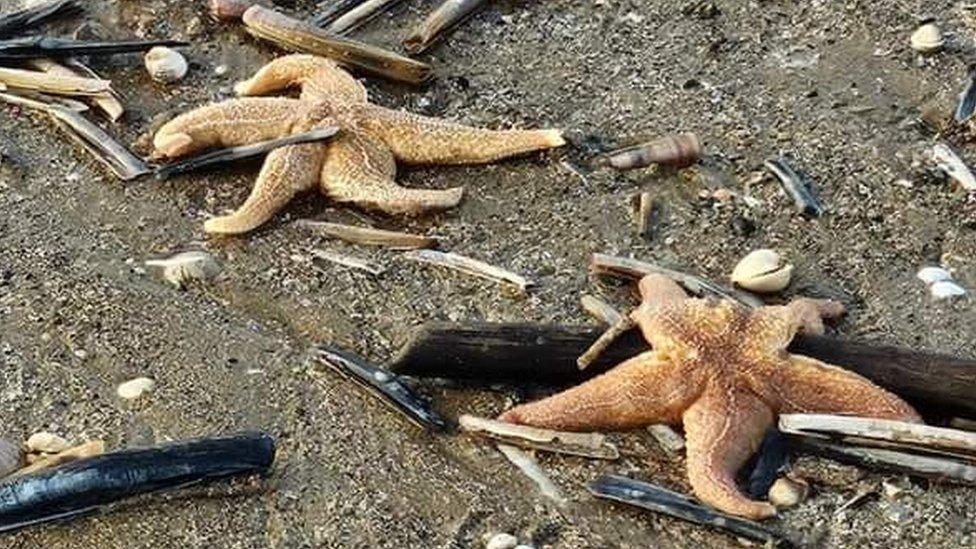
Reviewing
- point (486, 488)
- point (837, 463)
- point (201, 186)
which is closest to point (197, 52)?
point (201, 186)

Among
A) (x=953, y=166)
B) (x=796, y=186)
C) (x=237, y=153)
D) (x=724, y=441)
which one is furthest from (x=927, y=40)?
(x=237, y=153)

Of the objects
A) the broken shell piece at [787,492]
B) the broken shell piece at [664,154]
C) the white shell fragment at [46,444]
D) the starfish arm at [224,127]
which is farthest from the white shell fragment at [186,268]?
the broken shell piece at [787,492]

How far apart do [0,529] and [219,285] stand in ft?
4.92

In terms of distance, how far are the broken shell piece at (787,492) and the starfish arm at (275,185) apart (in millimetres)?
2482

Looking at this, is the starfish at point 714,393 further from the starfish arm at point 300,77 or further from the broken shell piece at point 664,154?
the starfish arm at point 300,77

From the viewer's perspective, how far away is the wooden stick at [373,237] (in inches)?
243

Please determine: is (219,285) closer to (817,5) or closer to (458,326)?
(458,326)

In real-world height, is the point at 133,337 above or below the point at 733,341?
below

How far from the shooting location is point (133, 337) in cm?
570

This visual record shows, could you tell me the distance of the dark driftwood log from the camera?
Answer: 512 centimetres

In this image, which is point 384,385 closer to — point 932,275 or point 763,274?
point 763,274

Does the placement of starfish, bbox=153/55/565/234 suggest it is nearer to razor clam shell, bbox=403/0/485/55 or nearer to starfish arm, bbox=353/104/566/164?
starfish arm, bbox=353/104/566/164

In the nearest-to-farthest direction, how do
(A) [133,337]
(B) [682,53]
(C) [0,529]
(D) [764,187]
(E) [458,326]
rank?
(C) [0,529]
(E) [458,326]
(A) [133,337]
(D) [764,187]
(B) [682,53]

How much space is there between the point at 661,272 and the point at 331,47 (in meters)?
2.29
